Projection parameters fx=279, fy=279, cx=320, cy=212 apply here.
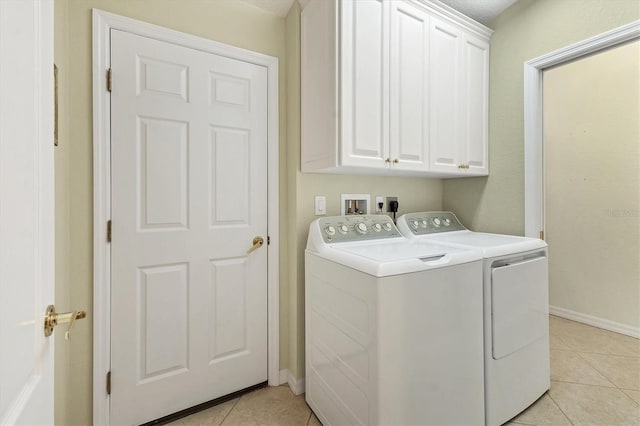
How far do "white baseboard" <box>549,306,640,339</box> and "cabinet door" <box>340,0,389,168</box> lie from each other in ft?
9.16

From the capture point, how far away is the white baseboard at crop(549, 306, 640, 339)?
8.03 feet

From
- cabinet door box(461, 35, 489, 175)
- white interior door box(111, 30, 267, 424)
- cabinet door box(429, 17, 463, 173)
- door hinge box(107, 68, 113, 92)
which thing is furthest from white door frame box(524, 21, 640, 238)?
door hinge box(107, 68, 113, 92)

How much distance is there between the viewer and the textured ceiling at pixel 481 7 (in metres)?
1.95

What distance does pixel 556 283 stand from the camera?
9.62ft

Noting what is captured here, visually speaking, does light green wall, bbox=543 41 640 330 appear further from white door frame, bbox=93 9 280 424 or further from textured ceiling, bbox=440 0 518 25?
white door frame, bbox=93 9 280 424

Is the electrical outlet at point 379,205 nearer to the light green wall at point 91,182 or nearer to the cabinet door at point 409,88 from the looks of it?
the light green wall at point 91,182

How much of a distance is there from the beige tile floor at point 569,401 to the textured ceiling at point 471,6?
2.49m

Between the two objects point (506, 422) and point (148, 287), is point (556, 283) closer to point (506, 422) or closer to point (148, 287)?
point (506, 422)

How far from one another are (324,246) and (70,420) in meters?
1.50

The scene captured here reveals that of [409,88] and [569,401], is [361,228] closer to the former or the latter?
[409,88]

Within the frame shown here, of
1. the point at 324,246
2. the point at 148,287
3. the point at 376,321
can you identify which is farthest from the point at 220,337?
the point at 376,321

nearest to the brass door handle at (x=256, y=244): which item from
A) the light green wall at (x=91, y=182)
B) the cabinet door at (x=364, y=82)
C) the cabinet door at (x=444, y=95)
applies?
the light green wall at (x=91, y=182)
